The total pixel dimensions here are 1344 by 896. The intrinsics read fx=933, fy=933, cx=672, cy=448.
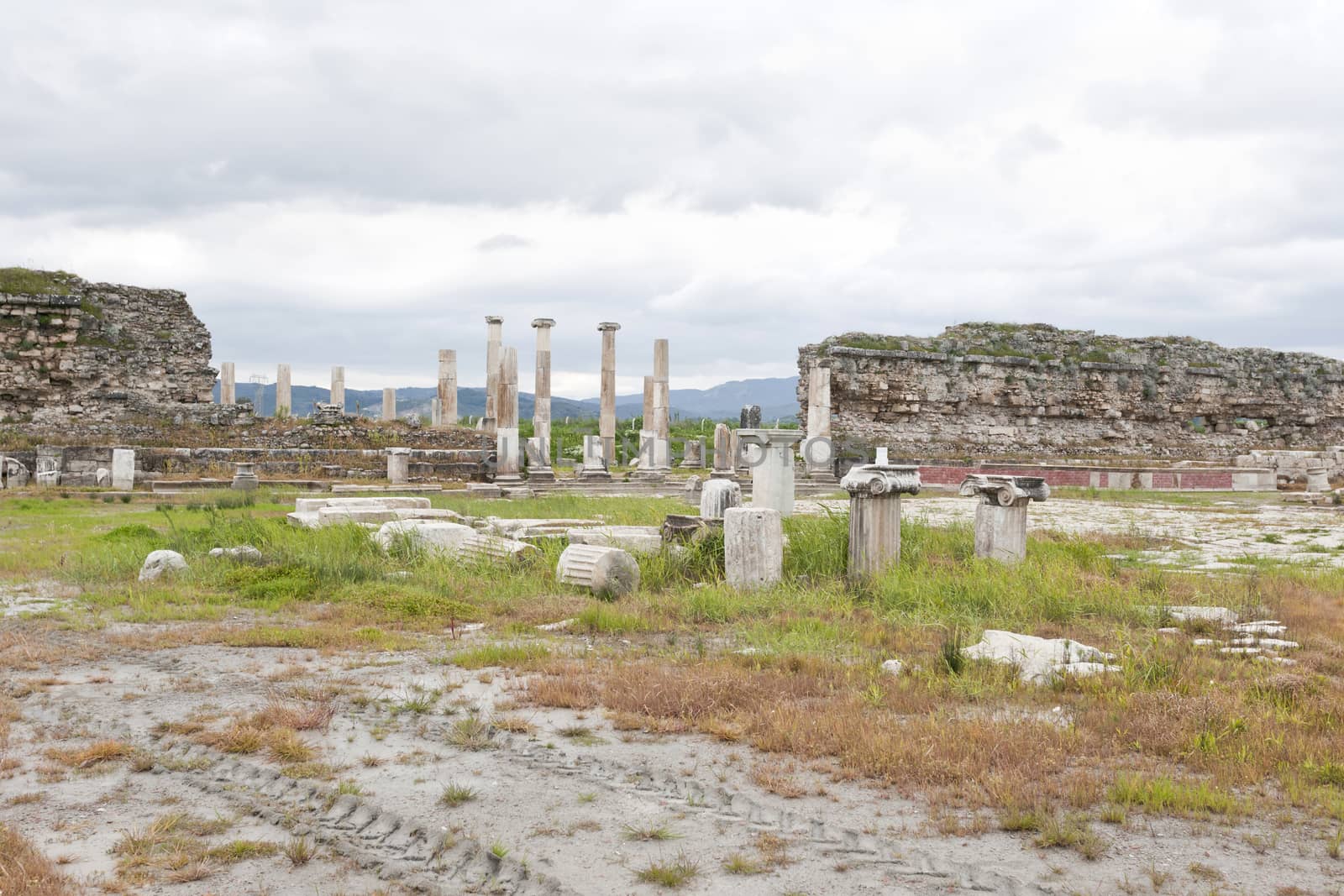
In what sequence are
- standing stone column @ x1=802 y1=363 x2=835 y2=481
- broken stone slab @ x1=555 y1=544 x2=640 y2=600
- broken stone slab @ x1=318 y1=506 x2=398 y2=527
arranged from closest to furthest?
broken stone slab @ x1=555 y1=544 x2=640 y2=600 → broken stone slab @ x1=318 y1=506 x2=398 y2=527 → standing stone column @ x1=802 y1=363 x2=835 y2=481

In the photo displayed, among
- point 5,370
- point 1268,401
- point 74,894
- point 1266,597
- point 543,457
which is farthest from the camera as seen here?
point 1268,401

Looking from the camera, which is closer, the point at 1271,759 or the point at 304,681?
the point at 1271,759

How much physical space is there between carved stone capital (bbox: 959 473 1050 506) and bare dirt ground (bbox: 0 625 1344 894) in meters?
6.46

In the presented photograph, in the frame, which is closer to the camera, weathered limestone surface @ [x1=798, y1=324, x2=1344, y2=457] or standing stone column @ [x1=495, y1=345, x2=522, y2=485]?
standing stone column @ [x1=495, y1=345, x2=522, y2=485]

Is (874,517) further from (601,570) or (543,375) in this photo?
(543,375)

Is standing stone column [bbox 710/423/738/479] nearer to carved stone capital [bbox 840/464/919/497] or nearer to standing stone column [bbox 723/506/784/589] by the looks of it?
carved stone capital [bbox 840/464/919/497]

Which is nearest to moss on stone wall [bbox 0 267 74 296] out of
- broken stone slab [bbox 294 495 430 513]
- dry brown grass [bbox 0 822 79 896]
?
broken stone slab [bbox 294 495 430 513]

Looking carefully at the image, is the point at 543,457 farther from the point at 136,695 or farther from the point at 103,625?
the point at 136,695

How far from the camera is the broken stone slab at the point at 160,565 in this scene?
9.43 meters

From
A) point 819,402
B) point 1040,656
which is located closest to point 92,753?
point 1040,656

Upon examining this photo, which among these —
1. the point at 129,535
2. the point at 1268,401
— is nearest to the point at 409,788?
the point at 129,535

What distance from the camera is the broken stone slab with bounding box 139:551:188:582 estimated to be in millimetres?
9430

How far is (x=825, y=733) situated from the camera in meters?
4.64

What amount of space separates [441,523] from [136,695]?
5798mm
